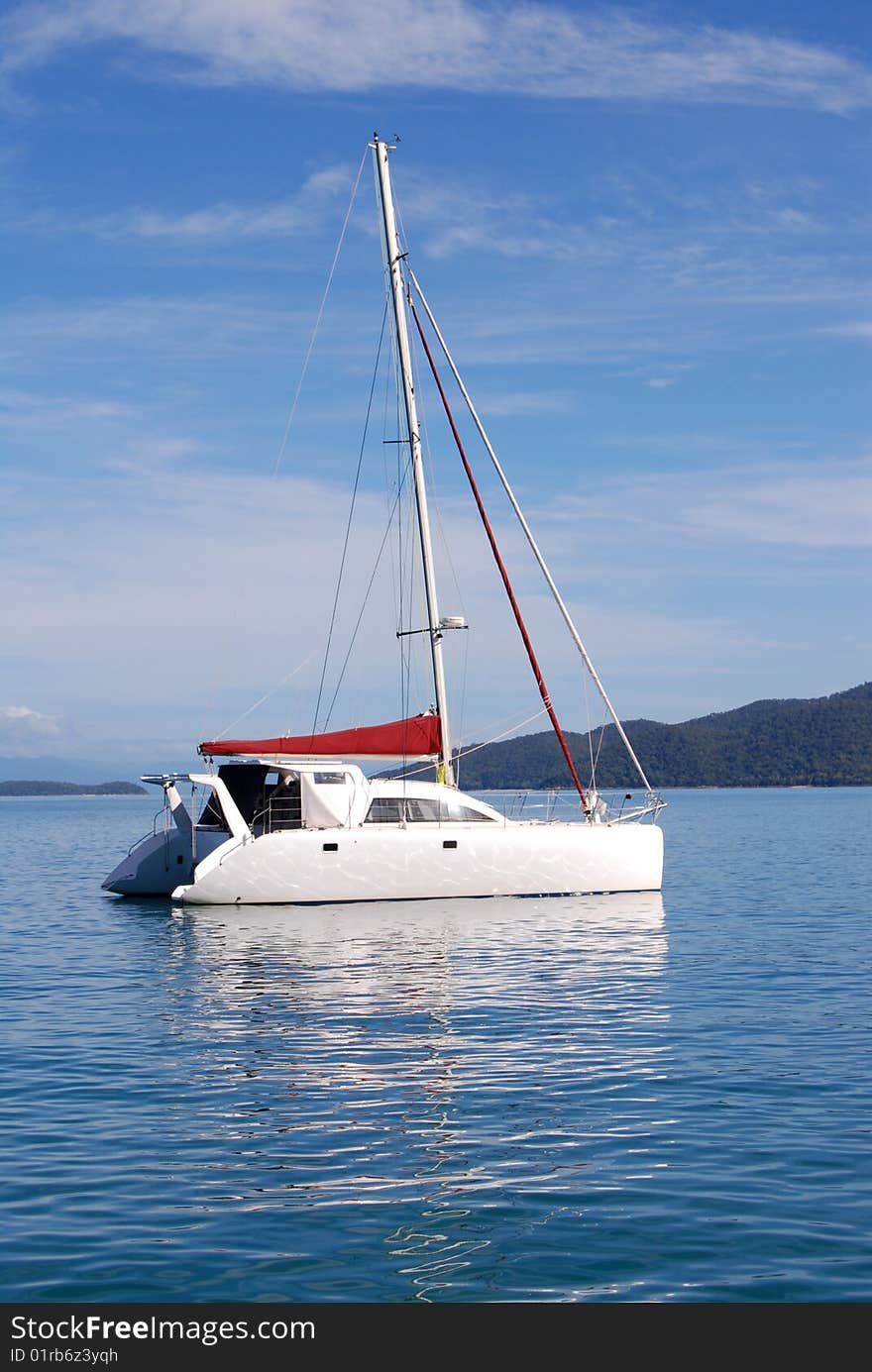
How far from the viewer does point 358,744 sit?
28.8 m

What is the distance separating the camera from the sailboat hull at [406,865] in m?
26.7

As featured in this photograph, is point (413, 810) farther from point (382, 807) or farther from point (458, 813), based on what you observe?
point (458, 813)

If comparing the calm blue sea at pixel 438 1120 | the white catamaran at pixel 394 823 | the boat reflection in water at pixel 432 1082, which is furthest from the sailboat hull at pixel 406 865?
the calm blue sea at pixel 438 1120

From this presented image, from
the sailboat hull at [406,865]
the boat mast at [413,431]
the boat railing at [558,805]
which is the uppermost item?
the boat mast at [413,431]

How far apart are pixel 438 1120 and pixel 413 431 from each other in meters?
21.1

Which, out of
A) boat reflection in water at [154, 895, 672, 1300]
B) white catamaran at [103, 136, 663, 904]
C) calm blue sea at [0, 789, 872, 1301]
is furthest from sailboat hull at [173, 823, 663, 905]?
calm blue sea at [0, 789, 872, 1301]

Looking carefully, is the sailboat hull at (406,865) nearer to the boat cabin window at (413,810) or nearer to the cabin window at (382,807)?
the boat cabin window at (413,810)

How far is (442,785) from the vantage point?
28.3 m

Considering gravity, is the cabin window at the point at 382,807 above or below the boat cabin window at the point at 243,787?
below

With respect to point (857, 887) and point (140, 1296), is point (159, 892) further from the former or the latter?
point (140, 1296)

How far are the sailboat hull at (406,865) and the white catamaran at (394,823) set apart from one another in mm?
27

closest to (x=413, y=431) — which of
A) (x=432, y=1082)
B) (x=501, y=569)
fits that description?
(x=501, y=569)
